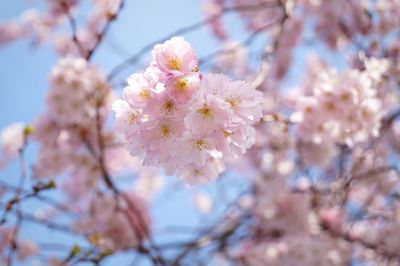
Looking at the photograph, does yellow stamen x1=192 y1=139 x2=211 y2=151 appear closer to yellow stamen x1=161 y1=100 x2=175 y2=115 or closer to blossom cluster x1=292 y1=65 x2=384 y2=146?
yellow stamen x1=161 y1=100 x2=175 y2=115

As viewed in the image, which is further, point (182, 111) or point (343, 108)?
point (343, 108)

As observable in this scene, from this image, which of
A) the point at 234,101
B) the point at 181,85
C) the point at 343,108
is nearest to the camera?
the point at 181,85

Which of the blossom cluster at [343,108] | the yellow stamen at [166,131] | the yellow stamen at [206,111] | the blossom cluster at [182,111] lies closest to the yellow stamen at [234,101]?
the blossom cluster at [182,111]

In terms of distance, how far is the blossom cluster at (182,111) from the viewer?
123 centimetres

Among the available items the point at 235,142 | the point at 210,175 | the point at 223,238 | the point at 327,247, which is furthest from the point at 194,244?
the point at 235,142

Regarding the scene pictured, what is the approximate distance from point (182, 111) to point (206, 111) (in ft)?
0.25

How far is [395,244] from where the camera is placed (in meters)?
4.27

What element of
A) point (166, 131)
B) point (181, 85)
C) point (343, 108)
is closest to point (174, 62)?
point (181, 85)

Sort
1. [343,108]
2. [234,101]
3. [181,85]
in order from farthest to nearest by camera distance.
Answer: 1. [343,108]
2. [234,101]
3. [181,85]

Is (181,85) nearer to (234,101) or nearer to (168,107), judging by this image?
(168,107)

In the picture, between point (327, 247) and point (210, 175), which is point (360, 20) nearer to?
point (327, 247)

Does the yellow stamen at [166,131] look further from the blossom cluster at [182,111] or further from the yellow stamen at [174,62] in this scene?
the yellow stamen at [174,62]

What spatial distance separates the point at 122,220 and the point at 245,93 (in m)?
3.30

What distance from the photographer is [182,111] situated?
4.11 feet
